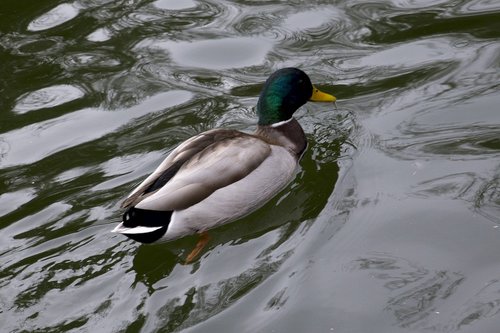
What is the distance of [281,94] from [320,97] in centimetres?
35

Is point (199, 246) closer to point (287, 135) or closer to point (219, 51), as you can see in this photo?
point (287, 135)

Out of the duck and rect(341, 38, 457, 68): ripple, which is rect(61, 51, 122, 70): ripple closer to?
rect(341, 38, 457, 68): ripple

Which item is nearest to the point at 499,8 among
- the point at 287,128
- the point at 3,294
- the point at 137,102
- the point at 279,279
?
the point at 287,128

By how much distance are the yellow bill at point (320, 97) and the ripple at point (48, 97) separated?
1984 mm

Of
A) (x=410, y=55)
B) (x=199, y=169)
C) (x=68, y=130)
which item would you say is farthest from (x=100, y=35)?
(x=199, y=169)

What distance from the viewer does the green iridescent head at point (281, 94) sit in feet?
22.5

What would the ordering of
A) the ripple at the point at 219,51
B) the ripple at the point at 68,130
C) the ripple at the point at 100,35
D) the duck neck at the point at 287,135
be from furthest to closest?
1. the ripple at the point at 100,35
2. the ripple at the point at 219,51
3. the ripple at the point at 68,130
4. the duck neck at the point at 287,135

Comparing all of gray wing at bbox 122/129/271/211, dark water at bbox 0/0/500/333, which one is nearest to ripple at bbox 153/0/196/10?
dark water at bbox 0/0/500/333

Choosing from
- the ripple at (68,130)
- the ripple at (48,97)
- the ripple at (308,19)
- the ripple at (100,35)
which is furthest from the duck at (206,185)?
the ripple at (100,35)

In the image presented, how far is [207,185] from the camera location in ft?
19.9

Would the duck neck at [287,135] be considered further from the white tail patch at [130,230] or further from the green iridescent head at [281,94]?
the white tail patch at [130,230]

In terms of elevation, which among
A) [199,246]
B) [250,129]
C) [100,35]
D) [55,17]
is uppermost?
[55,17]

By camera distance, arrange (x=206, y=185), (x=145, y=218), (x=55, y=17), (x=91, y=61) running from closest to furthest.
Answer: (x=145, y=218), (x=206, y=185), (x=91, y=61), (x=55, y=17)

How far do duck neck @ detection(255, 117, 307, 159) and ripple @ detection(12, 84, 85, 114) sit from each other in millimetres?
1780
